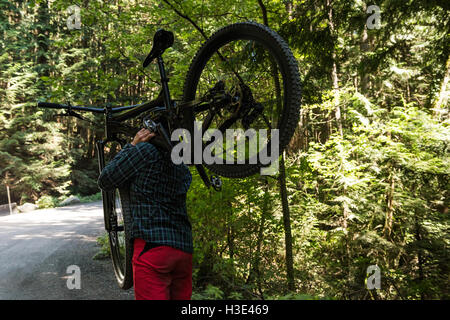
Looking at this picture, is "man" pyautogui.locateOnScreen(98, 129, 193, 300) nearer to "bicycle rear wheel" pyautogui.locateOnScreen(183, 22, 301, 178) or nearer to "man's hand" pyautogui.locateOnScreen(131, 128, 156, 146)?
"man's hand" pyautogui.locateOnScreen(131, 128, 156, 146)

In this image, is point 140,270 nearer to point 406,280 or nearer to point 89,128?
point 406,280

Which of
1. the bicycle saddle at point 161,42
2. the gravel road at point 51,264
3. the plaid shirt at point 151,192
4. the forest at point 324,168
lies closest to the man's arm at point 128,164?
the plaid shirt at point 151,192

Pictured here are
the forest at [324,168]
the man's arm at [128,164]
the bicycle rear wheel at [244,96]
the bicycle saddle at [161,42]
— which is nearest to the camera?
the bicycle rear wheel at [244,96]

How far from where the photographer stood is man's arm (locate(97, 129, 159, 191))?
87.0 inches

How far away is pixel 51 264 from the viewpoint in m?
6.19

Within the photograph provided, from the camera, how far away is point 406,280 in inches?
239

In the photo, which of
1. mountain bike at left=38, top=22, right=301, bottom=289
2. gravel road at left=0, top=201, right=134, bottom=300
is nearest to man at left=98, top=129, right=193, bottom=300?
mountain bike at left=38, top=22, right=301, bottom=289

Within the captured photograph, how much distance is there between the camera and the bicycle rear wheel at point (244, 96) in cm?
185

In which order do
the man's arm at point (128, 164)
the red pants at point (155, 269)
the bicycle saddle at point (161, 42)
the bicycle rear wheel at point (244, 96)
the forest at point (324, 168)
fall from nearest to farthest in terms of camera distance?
the bicycle rear wheel at point (244, 96), the red pants at point (155, 269), the man's arm at point (128, 164), the bicycle saddle at point (161, 42), the forest at point (324, 168)

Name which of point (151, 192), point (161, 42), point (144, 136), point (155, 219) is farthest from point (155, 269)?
point (161, 42)

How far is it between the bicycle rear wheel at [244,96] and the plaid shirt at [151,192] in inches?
13.7

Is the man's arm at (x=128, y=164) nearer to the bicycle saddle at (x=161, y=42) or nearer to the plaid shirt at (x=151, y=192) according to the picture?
the plaid shirt at (x=151, y=192)

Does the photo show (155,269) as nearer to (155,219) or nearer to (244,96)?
(155,219)

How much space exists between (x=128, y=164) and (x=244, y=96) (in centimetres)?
95
